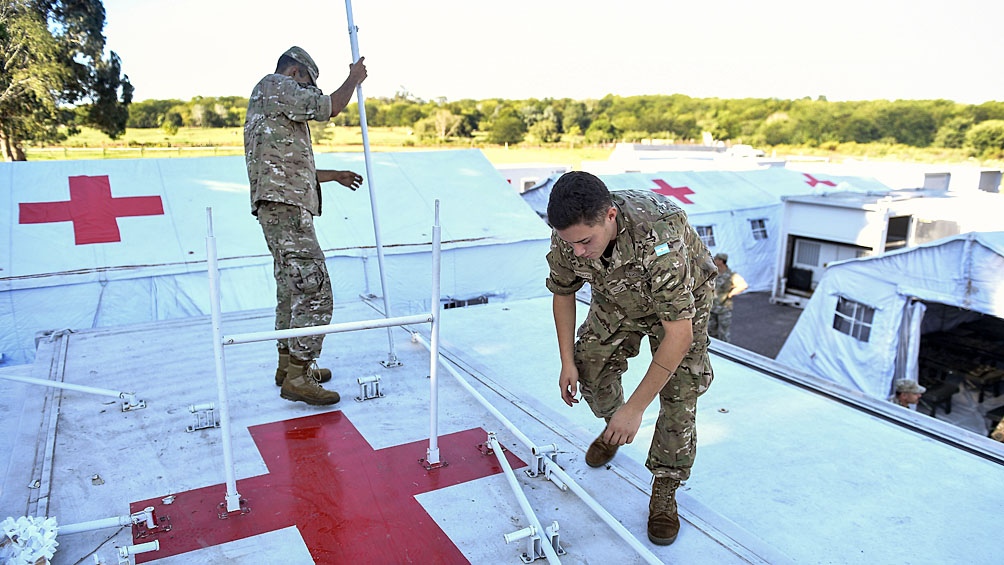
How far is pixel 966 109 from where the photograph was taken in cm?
4041

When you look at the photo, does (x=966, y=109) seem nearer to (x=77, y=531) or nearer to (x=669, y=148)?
(x=669, y=148)

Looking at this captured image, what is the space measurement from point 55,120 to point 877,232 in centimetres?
1676

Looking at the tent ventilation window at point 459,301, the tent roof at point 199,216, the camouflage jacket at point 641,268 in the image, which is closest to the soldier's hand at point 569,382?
the camouflage jacket at point 641,268

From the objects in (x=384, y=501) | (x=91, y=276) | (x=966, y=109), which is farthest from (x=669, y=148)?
(x=966, y=109)

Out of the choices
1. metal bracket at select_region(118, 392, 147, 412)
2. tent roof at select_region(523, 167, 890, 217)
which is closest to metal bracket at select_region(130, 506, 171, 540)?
metal bracket at select_region(118, 392, 147, 412)

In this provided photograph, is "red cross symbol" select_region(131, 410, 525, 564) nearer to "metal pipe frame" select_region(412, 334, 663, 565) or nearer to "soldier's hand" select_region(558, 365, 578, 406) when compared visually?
"metal pipe frame" select_region(412, 334, 663, 565)

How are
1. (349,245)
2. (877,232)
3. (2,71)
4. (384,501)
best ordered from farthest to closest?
(2,71)
(877,232)
(349,245)
(384,501)

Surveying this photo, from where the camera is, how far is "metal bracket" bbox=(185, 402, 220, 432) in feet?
8.13

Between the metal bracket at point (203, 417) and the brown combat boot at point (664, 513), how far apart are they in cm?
169

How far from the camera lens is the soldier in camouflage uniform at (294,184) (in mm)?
2508

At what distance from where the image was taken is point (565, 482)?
2039 millimetres

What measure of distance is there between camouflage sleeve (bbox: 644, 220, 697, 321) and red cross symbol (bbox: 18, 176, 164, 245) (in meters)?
5.22

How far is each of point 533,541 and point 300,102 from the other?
181cm

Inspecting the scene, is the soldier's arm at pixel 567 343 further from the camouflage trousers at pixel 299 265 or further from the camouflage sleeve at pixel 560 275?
the camouflage trousers at pixel 299 265
